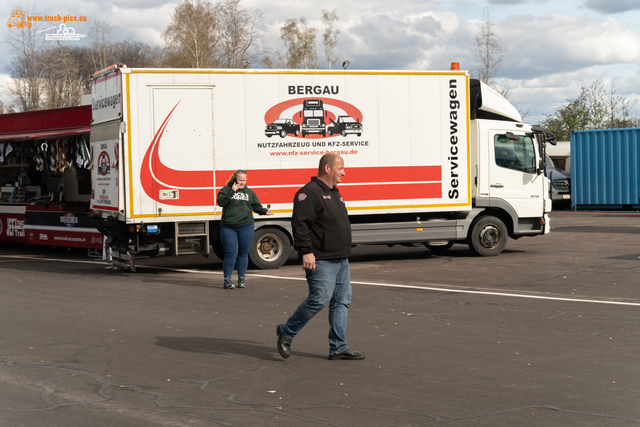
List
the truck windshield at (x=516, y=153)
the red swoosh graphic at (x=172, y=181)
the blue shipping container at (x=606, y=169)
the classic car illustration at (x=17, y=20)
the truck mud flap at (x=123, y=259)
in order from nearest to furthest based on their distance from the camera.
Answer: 1. the red swoosh graphic at (x=172, y=181)
2. the truck mud flap at (x=123, y=259)
3. the truck windshield at (x=516, y=153)
4. the blue shipping container at (x=606, y=169)
5. the classic car illustration at (x=17, y=20)

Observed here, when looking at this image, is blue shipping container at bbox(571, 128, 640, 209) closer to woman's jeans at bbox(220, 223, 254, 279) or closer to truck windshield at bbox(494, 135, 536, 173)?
truck windshield at bbox(494, 135, 536, 173)

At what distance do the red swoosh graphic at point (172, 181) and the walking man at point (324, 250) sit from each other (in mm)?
6507

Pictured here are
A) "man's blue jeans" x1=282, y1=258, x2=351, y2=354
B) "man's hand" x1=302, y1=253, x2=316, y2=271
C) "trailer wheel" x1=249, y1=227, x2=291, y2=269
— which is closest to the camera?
"man's hand" x1=302, y1=253, x2=316, y2=271

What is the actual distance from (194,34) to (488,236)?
A: 36305 mm

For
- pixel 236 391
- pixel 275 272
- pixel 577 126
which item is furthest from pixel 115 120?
pixel 577 126

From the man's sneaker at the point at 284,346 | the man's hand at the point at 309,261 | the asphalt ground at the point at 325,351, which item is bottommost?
the asphalt ground at the point at 325,351

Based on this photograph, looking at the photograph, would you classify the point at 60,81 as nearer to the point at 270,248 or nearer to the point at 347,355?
the point at 270,248

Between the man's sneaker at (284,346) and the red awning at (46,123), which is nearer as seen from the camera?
the man's sneaker at (284,346)

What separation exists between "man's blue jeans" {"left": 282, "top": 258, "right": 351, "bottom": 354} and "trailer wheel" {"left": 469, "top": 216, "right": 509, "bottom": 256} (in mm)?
8605

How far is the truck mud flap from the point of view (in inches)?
491

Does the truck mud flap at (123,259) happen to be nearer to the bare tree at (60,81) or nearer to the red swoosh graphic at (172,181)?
the red swoosh graphic at (172,181)

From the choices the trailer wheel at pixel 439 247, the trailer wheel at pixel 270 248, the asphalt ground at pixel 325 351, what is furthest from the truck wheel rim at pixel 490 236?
the trailer wheel at pixel 270 248

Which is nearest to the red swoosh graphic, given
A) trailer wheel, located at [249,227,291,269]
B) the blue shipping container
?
trailer wheel, located at [249,227,291,269]

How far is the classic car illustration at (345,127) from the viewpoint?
13305 mm
